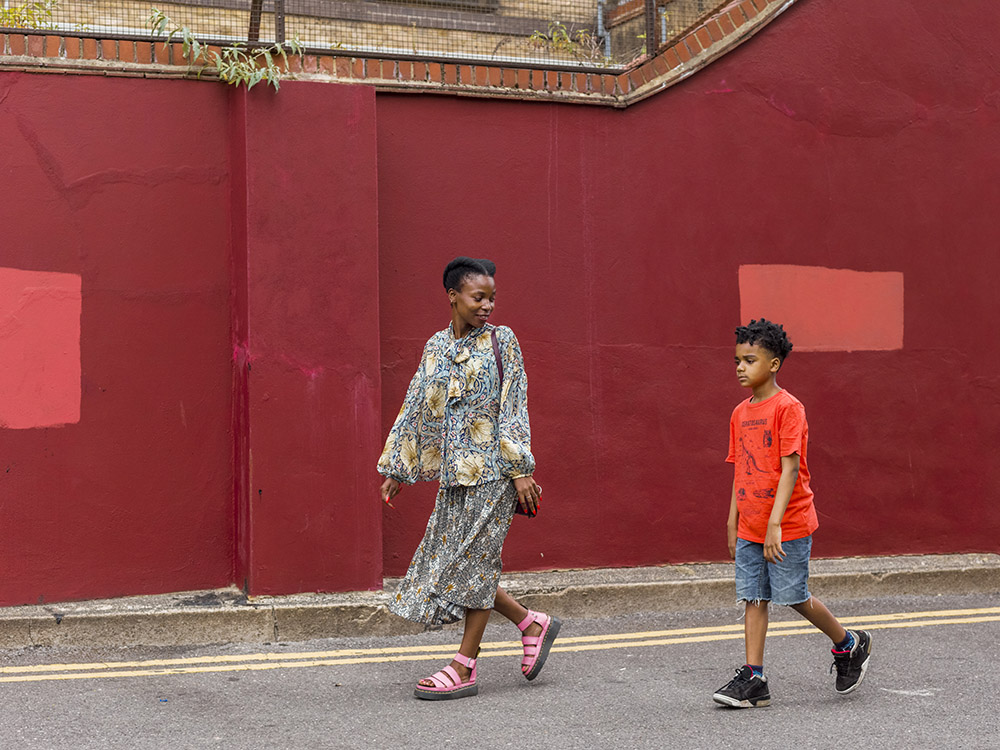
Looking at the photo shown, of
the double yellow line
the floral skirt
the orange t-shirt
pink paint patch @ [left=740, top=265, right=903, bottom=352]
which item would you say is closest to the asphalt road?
the double yellow line

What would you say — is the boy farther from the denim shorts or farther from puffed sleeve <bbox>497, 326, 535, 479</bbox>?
puffed sleeve <bbox>497, 326, 535, 479</bbox>

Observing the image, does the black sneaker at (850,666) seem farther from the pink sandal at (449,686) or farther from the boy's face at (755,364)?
the pink sandal at (449,686)

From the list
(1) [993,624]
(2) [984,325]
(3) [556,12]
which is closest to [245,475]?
(3) [556,12]

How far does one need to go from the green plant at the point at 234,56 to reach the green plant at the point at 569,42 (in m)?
1.66

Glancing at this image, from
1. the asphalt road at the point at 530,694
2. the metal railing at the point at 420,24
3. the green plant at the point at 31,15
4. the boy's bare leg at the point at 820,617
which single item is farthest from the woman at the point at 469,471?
the green plant at the point at 31,15

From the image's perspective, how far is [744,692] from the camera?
4.93 meters

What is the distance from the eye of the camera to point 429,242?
7.14m

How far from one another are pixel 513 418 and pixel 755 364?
102cm

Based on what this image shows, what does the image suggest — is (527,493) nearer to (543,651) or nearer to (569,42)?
(543,651)

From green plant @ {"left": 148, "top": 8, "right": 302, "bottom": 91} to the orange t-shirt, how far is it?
3.20m

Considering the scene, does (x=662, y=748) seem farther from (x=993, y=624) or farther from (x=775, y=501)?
(x=993, y=624)

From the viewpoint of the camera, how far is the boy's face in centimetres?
502

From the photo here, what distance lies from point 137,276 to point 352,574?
1968 millimetres

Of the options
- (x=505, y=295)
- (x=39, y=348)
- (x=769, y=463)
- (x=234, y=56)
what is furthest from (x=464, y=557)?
(x=234, y=56)
